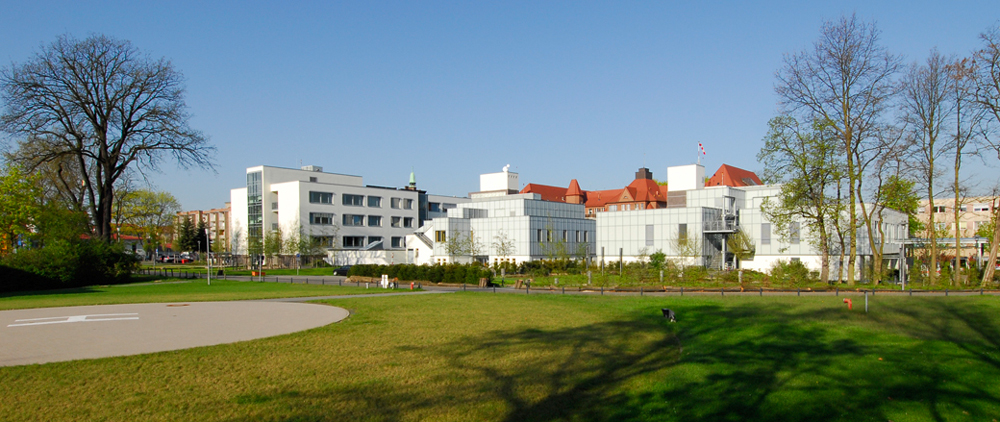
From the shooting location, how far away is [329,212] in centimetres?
8706

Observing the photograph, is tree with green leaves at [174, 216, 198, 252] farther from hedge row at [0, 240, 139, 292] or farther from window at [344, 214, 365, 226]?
hedge row at [0, 240, 139, 292]

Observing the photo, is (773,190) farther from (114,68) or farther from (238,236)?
(238,236)

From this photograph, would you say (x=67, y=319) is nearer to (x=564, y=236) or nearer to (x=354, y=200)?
(x=564, y=236)

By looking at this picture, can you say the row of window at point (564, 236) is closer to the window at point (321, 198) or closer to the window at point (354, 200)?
the window at point (354, 200)

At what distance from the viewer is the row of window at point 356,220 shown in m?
85.6

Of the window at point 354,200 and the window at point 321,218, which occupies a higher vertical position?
the window at point 354,200

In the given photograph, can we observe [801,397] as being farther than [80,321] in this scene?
No

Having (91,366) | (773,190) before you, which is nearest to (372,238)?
(773,190)

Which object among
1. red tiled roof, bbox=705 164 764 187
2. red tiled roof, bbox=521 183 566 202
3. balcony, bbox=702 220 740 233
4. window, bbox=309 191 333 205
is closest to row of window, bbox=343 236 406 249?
window, bbox=309 191 333 205

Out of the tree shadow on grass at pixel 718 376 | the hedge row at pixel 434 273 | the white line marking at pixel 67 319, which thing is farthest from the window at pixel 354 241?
the tree shadow on grass at pixel 718 376

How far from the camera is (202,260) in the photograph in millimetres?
106938

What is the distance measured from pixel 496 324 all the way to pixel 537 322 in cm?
147

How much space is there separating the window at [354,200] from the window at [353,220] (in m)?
1.71

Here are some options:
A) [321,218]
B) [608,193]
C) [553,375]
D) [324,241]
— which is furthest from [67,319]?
[608,193]
